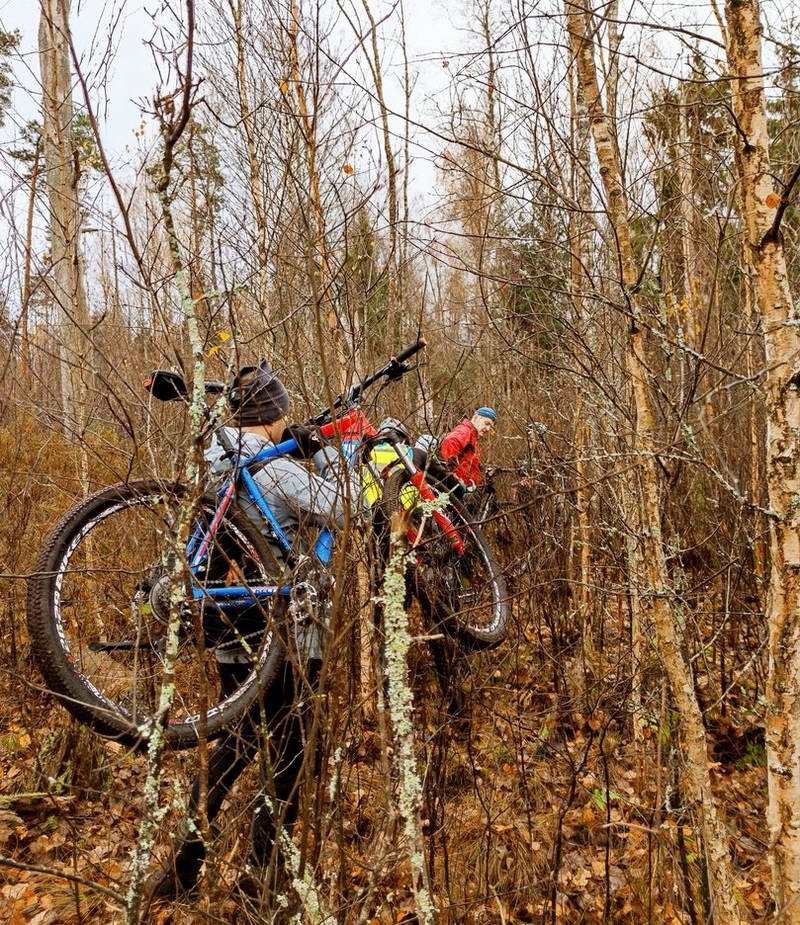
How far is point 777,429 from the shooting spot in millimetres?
1514

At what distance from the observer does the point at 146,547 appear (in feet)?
13.1

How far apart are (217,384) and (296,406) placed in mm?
2696

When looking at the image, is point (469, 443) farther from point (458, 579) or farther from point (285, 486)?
point (285, 486)

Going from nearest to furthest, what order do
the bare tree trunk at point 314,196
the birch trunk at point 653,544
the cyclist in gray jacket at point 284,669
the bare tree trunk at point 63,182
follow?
the birch trunk at point 653,544 < the cyclist in gray jacket at point 284,669 < the bare tree trunk at point 314,196 < the bare tree trunk at point 63,182

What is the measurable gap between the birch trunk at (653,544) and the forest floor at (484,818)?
422 millimetres

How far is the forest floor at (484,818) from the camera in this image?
2.59 m

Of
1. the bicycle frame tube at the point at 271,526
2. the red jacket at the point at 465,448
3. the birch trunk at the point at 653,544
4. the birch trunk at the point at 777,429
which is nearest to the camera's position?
the birch trunk at the point at 777,429

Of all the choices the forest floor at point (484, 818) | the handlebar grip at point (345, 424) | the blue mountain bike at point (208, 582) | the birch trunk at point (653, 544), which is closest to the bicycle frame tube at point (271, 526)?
the blue mountain bike at point (208, 582)

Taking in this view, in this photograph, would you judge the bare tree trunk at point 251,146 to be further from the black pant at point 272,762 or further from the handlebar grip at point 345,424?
the black pant at point 272,762

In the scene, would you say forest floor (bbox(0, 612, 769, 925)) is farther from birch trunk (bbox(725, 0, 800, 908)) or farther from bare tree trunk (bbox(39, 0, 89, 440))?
bare tree trunk (bbox(39, 0, 89, 440))

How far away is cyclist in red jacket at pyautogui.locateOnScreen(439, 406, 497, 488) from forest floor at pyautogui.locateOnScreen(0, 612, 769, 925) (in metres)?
1.80

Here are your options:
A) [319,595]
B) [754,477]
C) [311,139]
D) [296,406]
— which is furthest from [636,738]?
[311,139]

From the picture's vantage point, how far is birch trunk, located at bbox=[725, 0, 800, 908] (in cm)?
150

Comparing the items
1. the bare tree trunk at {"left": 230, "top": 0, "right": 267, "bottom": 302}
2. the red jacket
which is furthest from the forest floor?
the bare tree trunk at {"left": 230, "top": 0, "right": 267, "bottom": 302}
